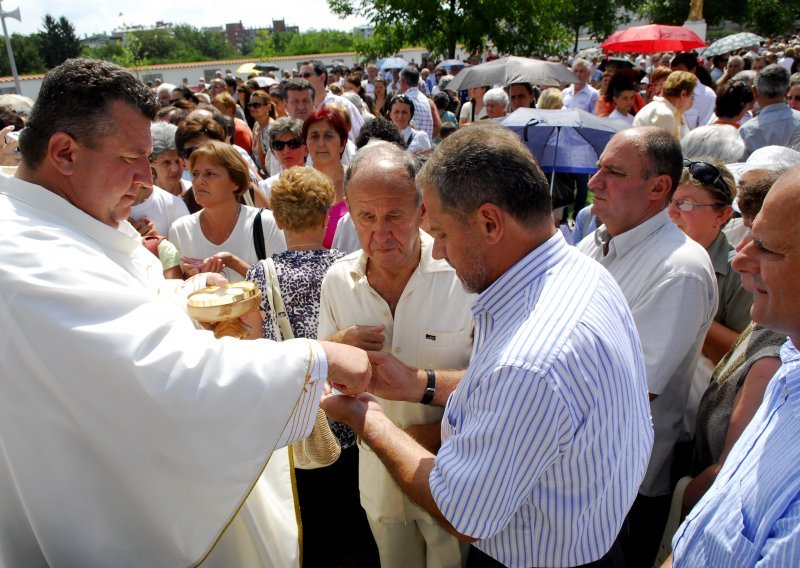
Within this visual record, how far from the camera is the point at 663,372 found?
2445mm

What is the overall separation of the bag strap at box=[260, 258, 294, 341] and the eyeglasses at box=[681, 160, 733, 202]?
7.43ft

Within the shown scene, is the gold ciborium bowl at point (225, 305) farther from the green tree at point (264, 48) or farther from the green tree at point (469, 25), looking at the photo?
the green tree at point (264, 48)

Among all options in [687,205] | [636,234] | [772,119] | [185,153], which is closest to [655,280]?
[636,234]

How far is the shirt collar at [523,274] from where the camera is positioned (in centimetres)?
163

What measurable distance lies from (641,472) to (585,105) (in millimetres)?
9558

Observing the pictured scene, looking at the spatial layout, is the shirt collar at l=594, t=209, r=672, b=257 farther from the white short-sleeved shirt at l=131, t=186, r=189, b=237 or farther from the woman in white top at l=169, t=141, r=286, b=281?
the white short-sleeved shirt at l=131, t=186, r=189, b=237

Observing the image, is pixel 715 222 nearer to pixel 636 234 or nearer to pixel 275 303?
pixel 636 234

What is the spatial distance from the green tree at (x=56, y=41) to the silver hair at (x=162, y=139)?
73.3m

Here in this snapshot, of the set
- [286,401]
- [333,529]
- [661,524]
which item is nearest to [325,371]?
[286,401]

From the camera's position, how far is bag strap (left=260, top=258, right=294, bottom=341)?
2895mm

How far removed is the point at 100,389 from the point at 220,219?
2.44 metres

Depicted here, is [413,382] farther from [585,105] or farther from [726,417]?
[585,105]

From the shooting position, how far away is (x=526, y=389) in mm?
1412

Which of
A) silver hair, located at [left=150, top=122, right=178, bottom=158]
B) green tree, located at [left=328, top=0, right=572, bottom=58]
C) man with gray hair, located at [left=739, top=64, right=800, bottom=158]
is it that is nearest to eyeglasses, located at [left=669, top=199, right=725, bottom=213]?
man with gray hair, located at [left=739, top=64, right=800, bottom=158]
